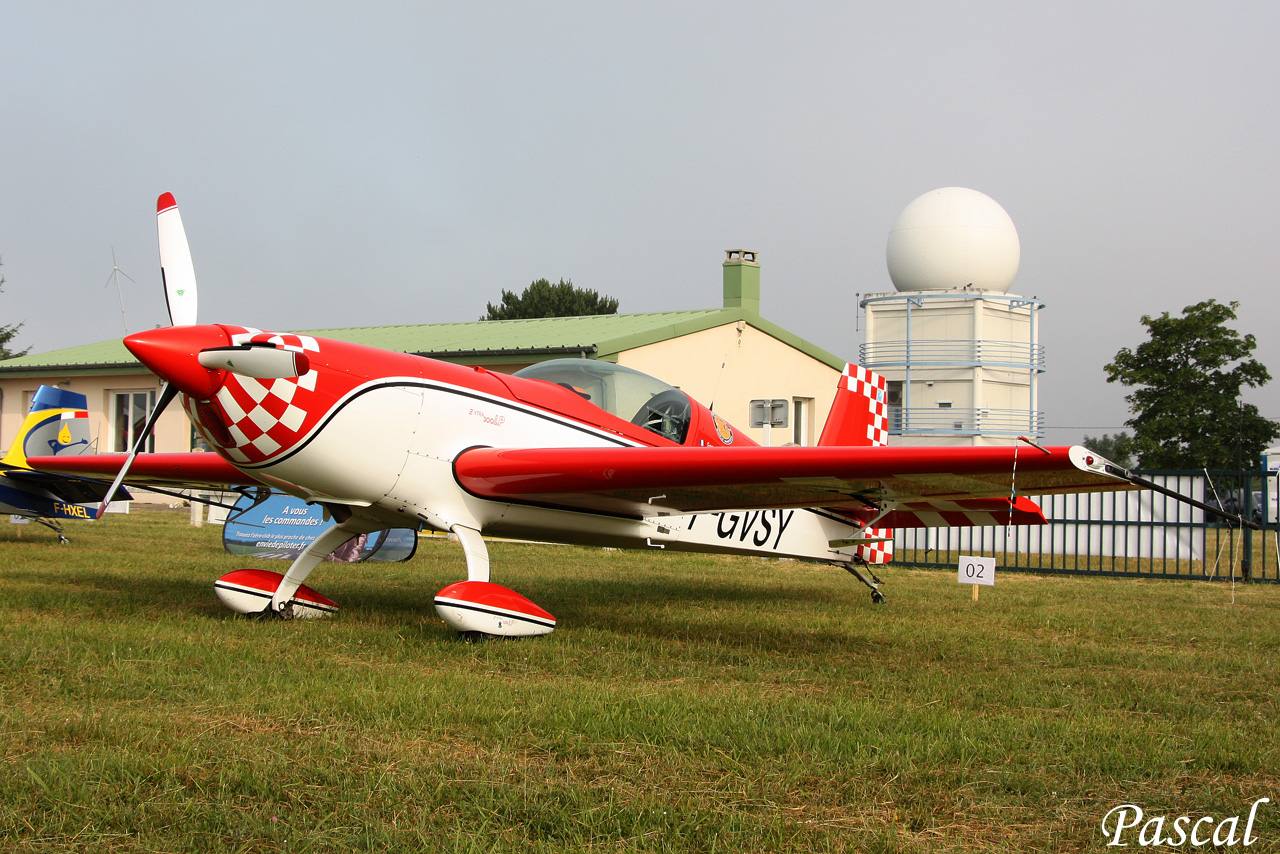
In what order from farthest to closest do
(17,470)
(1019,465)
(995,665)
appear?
(17,470) < (995,665) < (1019,465)

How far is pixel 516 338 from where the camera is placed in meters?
22.6

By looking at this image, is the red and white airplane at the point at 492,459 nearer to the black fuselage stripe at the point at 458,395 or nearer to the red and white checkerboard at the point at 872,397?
the black fuselage stripe at the point at 458,395

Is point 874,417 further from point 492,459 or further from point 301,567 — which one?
point 301,567

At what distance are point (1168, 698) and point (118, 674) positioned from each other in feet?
18.7

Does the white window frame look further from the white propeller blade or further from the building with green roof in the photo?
the white propeller blade

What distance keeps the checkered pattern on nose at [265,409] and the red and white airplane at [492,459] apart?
0.04ft

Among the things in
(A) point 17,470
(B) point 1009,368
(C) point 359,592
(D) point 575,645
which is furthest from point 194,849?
(B) point 1009,368

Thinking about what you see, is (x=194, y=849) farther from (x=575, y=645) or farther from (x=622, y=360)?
(x=622, y=360)

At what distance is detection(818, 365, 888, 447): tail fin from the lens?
10.3m

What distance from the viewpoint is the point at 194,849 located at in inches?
117

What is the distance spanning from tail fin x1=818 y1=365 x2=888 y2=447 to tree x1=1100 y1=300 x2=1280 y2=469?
25.5m

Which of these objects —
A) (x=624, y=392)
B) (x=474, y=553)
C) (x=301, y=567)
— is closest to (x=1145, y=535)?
(x=624, y=392)

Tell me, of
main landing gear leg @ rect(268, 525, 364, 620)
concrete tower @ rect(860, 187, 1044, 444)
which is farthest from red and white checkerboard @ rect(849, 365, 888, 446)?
concrete tower @ rect(860, 187, 1044, 444)

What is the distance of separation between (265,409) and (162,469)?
132 inches
